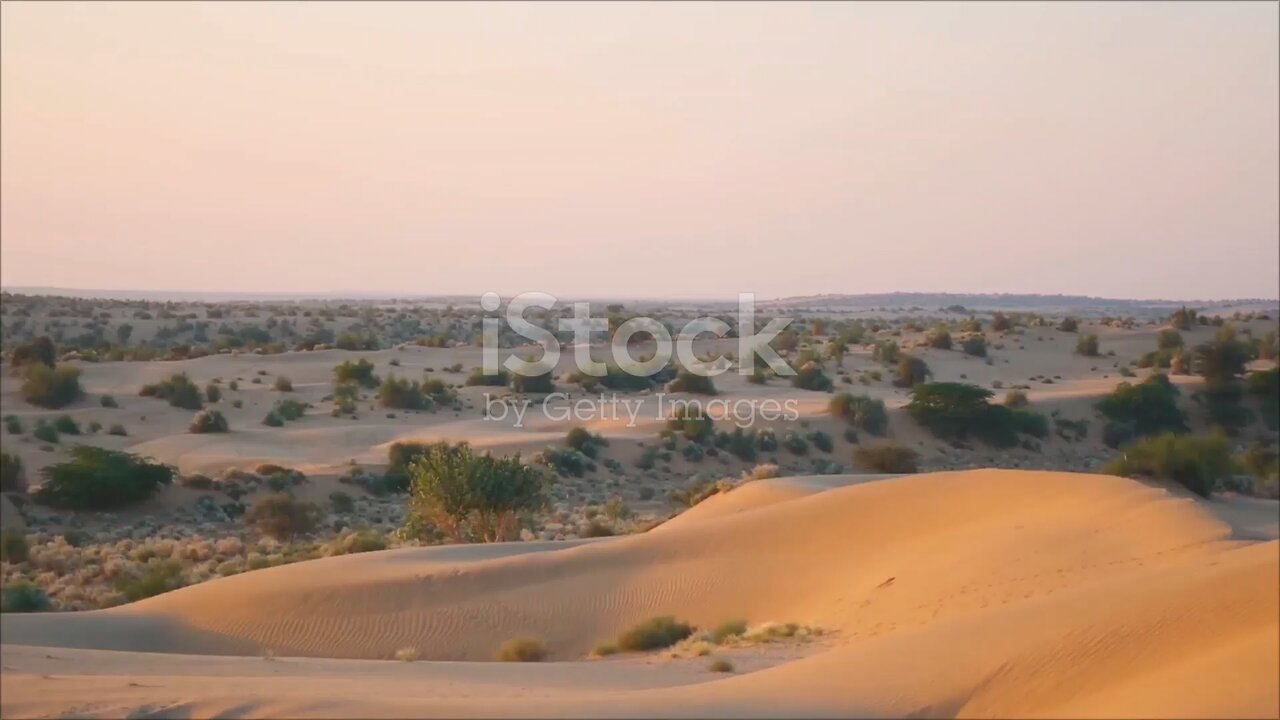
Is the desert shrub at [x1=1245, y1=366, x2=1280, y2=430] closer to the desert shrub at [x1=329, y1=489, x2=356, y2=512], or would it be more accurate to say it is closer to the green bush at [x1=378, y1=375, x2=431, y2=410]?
the green bush at [x1=378, y1=375, x2=431, y2=410]

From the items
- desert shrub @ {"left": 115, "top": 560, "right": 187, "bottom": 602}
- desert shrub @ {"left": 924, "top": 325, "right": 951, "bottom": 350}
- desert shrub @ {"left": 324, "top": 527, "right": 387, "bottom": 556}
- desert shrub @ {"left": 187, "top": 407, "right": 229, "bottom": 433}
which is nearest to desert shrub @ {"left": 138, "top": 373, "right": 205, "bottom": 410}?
desert shrub @ {"left": 187, "top": 407, "right": 229, "bottom": 433}

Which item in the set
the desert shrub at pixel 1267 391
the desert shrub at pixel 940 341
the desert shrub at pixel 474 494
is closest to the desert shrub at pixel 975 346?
the desert shrub at pixel 940 341

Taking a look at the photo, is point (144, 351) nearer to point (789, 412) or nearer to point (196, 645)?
point (789, 412)

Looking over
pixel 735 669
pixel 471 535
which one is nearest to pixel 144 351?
pixel 471 535

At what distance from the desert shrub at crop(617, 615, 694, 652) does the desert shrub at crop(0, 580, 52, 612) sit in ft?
27.5

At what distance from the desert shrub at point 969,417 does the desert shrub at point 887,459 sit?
532 centimetres

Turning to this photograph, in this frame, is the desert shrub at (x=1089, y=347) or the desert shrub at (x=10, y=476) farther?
the desert shrub at (x=1089, y=347)

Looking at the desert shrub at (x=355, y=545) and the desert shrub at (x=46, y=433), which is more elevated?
the desert shrub at (x=46, y=433)

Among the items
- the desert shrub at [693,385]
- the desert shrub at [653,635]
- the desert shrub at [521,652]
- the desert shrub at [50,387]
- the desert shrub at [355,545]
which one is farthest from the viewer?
the desert shrub at [693,385]

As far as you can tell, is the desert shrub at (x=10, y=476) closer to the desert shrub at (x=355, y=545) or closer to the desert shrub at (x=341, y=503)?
the desert shrub at (x=341, y=503)

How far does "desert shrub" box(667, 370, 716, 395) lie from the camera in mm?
50656

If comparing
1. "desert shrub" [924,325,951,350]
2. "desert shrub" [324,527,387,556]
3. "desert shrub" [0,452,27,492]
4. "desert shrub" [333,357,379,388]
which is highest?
"desert shrub" [924,325,951,350]

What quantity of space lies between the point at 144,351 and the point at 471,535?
4110cm

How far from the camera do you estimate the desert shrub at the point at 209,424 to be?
3975cm
